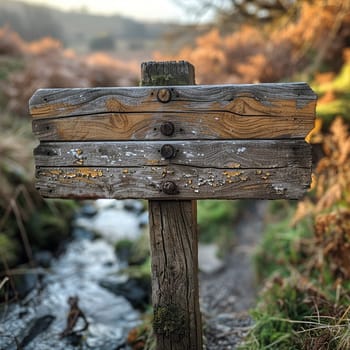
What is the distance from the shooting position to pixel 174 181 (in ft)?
6.40

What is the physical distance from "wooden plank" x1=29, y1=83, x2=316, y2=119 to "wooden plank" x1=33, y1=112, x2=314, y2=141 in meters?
0.02

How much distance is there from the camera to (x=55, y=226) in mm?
5590

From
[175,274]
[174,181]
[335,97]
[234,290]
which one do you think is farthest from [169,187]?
[335,97]

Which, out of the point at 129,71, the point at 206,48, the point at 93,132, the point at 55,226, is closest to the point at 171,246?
the point at 93,132

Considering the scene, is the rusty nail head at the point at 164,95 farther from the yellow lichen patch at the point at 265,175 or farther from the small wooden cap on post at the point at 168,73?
the yellow lichen patch at the point at 265,175

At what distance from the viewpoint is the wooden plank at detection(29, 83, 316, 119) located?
1.82 m

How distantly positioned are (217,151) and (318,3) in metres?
4.85

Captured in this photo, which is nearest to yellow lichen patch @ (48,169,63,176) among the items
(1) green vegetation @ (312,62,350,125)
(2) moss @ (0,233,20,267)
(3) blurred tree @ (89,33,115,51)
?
(2) moss @ (0,233,20,267)

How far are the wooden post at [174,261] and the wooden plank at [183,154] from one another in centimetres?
28

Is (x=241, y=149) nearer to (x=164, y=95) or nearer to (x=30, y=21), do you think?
(x=164, y=95)

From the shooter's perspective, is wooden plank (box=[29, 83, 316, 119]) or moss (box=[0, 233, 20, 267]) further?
moss (box=[0, 233, 20, 267])

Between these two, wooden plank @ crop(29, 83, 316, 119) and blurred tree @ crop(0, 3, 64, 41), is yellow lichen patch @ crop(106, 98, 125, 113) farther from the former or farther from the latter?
blurred tree @ crop(0, 3, 64, 41)

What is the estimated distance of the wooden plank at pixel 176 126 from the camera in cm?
184

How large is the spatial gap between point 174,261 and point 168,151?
64cm
